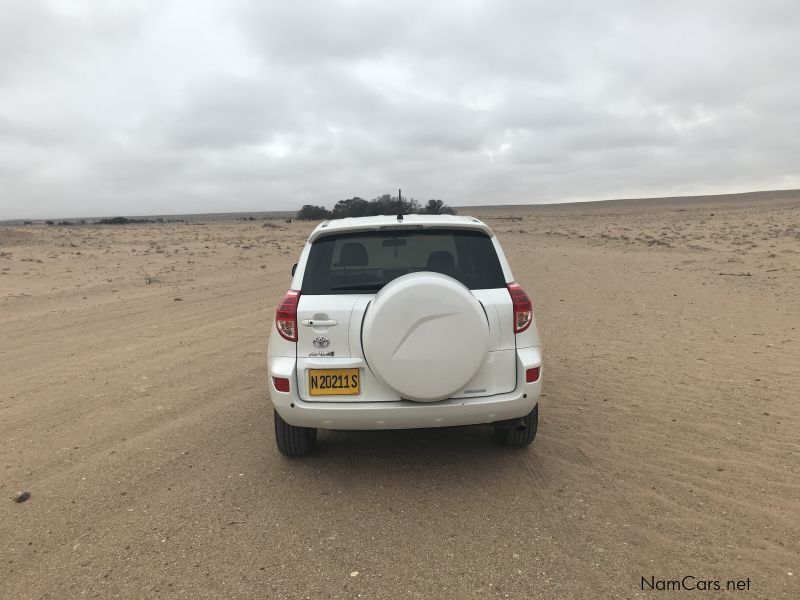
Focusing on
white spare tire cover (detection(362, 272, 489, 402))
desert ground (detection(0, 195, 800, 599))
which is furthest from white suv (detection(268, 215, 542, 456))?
desert ground (detection(0, 195, 800, 599))

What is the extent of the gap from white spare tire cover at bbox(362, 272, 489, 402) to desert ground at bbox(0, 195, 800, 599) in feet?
2.77

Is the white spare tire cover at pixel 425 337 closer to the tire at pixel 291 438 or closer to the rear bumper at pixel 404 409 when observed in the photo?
the rear bumper at pixel 404 409

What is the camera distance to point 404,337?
3.52m

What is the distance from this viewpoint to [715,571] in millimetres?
2947

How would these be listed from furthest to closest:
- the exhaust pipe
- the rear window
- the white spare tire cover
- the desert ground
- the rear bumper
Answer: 1. the exhaust pipe
2. the rear window
3. the rear bumper
4. the white spare tire cover
5. the desert ground


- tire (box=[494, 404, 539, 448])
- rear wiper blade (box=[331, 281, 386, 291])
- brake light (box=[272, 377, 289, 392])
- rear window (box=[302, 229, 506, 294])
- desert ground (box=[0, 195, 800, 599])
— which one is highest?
rear window (box=[302, 229, 506, 294])

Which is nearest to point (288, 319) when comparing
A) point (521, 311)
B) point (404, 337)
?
point (404, 337)

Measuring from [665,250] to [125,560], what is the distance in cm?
2101

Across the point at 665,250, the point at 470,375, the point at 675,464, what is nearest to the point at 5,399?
the point at 470,375

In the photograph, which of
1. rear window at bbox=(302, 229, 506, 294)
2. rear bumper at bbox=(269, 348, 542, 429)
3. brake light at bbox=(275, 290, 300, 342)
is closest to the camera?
rear bumper at bbox=(269, 348, 542, 429)

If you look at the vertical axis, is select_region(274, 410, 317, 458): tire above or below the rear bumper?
below

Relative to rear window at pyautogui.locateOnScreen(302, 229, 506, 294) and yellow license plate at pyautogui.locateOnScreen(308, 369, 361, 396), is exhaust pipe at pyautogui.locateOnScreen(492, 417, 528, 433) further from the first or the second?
yellow license plate at pyautogui.locateOnScreen(308, 369, 361, 396)

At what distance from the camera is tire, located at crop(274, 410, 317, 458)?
425 centimetres

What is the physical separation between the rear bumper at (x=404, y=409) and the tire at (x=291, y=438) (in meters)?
0.39
